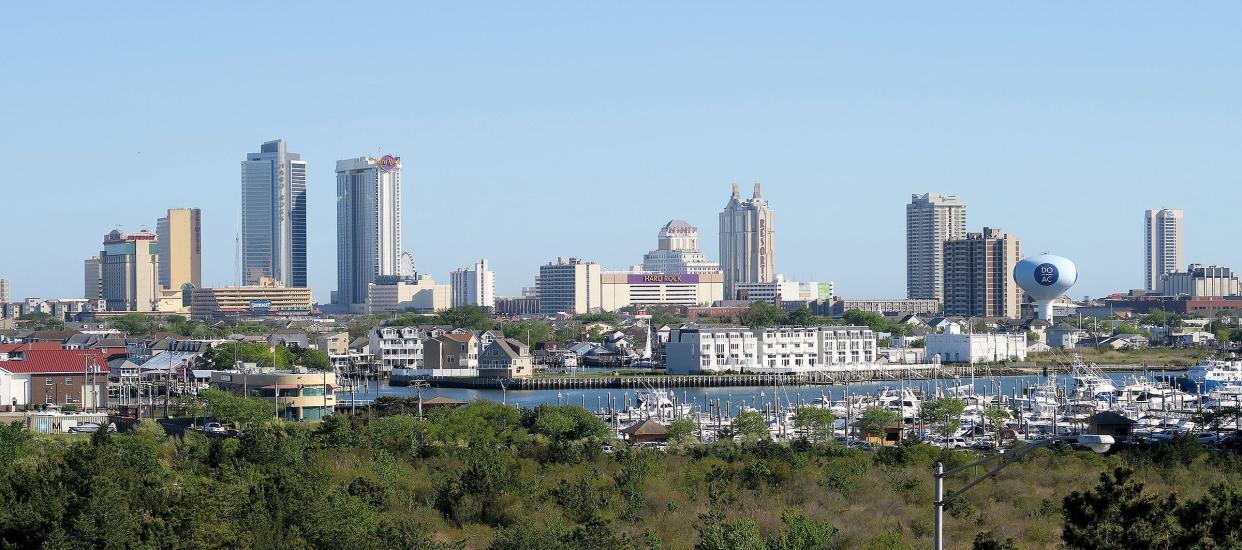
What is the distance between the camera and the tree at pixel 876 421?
152 feet

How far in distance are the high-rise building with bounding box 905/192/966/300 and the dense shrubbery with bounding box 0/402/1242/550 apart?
A: 145 m

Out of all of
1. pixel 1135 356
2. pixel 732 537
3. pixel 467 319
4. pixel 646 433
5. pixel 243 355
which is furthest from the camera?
pixel 467 319

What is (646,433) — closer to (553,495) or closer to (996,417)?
(996,417)

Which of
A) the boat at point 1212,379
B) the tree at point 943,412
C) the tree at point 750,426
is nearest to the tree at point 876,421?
the tree at point 943,412

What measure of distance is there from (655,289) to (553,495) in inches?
6208

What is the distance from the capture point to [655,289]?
18612 centimetres

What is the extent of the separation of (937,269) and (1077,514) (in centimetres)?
16651

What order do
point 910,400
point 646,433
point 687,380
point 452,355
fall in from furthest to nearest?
1. point 452,355
2. point 687,380
3. point 910,400
4. point 646,433

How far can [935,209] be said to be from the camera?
182875 mm

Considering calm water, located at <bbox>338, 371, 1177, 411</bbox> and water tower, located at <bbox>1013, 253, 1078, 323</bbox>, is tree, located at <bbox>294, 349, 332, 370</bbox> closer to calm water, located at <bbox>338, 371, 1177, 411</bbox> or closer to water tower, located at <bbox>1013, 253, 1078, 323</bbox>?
calm water, located at <bbox>338, 371, 1177, 411</bbox>

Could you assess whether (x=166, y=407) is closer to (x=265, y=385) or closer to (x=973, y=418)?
(x=265, y=385)

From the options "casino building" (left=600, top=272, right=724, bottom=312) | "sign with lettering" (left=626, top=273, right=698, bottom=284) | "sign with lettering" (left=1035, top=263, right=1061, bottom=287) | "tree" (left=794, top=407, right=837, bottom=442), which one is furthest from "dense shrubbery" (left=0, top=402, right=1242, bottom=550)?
"sign with lettering" (left=626, top=273, right=698, bottom=284)

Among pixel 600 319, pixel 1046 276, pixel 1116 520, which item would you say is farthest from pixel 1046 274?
pixel 1116 520

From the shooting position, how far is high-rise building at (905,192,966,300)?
18338 centimetres
